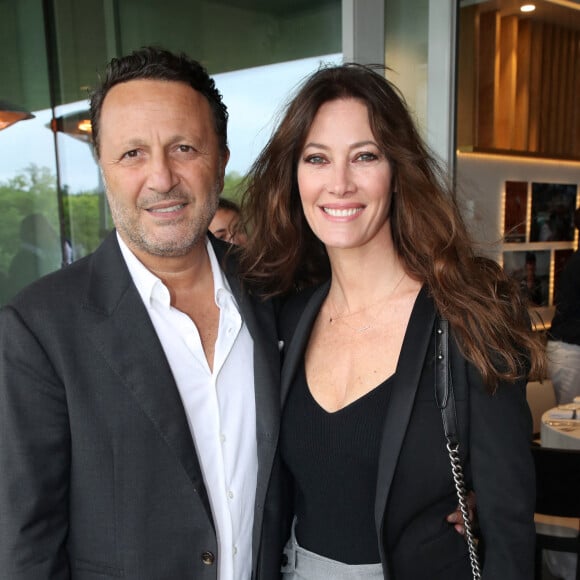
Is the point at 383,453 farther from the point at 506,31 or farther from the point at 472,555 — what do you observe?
the point at 506,31

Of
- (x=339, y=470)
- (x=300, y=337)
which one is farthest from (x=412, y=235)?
(x=339, y=470)

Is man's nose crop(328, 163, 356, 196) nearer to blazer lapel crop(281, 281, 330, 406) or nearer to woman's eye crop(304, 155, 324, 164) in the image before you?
woman's eye crop(304, 155, 324, 164)

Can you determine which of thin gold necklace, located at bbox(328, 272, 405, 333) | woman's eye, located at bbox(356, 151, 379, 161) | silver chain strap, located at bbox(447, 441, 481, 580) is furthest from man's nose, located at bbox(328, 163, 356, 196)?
silver chain strap, located at bbox(447, 441, 481, 580)

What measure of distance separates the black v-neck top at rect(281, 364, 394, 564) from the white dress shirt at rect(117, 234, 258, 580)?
13 centimetres

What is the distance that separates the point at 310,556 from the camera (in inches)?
62.9

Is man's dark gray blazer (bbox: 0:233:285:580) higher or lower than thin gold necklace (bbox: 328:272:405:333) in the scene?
lower

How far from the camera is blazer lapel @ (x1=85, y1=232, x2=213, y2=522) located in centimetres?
141

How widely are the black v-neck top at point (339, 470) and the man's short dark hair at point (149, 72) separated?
825 mm

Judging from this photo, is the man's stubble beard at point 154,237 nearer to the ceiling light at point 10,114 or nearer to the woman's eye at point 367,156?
the woman's eye at point 367,156

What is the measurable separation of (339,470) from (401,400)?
0.24 meters

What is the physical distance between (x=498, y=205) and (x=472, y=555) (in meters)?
4.67

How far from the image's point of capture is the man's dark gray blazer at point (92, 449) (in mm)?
1353

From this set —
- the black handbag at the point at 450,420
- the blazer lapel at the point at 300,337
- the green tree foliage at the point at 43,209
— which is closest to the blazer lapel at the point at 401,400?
the black handbag at the point at 450,420

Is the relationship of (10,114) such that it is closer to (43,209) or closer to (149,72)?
(43,209)
